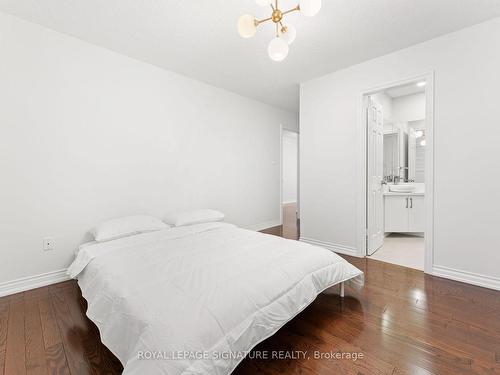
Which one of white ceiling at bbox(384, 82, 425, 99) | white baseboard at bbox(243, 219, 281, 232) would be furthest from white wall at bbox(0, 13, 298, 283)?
white ceiling at bbox(384, 82, 425, 99)

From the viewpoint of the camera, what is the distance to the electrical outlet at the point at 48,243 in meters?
2.37

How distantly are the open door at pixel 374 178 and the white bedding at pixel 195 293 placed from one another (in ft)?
4.48

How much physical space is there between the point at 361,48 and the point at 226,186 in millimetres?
2636

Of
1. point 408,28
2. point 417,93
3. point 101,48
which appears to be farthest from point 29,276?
point 417,93

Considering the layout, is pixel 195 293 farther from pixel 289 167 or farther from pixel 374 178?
pixel 289 167

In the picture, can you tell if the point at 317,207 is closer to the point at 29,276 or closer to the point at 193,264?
the point at 193,264

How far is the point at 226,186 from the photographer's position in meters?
4.06

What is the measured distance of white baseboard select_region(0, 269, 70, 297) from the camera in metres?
2.17

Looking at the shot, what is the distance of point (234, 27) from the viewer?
2.36 meters

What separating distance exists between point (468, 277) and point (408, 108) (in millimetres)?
3341

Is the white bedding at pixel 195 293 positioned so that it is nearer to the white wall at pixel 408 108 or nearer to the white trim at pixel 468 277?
the white trim at pixel 468 277

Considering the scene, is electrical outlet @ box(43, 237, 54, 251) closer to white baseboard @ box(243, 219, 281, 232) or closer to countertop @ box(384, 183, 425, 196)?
white baseboard @ box(243, 219, 281, 232)

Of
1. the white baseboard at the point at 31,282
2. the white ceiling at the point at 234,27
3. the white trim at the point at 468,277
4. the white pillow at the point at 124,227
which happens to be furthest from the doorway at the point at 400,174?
the white baseboard at the point at 31,282

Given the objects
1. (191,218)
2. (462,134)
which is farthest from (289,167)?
(462,134)
